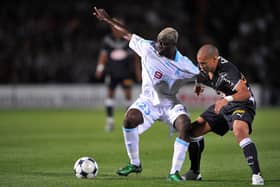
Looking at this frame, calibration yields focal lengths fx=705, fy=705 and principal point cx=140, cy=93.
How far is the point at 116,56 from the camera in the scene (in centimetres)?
2044

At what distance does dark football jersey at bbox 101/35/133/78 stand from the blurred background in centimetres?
930

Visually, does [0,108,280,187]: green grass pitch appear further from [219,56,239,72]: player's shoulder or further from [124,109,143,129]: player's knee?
[219,56,239,72]: player's shoulder

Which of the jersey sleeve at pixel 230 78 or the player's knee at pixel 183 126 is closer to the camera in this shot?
the jersey sleeve at pixel 230 78

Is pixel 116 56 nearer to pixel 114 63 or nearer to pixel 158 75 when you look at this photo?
pixel 114 63

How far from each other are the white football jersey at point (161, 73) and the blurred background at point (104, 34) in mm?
19338

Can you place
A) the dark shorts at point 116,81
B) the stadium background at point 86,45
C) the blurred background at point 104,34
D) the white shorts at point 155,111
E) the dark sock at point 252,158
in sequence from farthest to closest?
the blurred background at point 104,34
the stadium background at point 86,45
the dark shorts at point 116,81
the white shorts at point 155,111
the dark sock at point 252,158

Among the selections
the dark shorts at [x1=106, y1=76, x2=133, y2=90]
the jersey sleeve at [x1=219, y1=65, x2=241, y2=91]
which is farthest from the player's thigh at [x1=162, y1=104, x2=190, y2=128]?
the dark shorts at [x1=106, y1=76, x2=133, y2=90]

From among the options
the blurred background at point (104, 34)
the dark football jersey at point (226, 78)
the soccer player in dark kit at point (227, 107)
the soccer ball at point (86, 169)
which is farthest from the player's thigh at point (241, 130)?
the blurred background at point (104, 34)

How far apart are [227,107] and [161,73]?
1197 mm

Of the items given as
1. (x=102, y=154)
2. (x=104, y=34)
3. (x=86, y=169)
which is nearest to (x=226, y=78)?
(x=86, y=169)

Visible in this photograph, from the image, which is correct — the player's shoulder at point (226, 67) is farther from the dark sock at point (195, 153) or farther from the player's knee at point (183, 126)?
the dark sock at point (195, 153)

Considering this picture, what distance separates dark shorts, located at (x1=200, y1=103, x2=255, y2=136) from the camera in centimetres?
923

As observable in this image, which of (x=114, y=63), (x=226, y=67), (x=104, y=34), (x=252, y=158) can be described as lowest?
(x=252, y=158)

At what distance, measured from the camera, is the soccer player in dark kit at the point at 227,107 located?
29.7 ft
